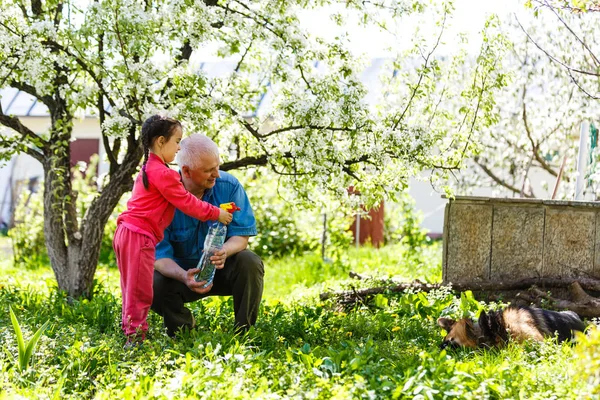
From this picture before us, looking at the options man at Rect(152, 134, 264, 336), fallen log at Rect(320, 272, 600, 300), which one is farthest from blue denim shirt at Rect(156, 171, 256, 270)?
fallen log at Rect(320, 272, 600, 300)

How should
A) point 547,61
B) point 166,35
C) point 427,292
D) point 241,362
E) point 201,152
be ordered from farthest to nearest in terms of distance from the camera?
1. point 547,61
2. point 427,292
3. point 166,35
4. point 201,152
5. point 241,362

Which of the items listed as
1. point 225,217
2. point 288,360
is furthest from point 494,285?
point 288,360

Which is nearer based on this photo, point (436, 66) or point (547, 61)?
point (436, 66)

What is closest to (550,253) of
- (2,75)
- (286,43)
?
(286,43)

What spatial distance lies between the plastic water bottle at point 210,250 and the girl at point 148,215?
0.09 metres

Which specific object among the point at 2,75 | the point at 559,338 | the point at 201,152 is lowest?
the point at 559,338

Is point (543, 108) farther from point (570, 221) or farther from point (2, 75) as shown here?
point (2, 75)

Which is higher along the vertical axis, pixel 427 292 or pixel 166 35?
pixel 166 35

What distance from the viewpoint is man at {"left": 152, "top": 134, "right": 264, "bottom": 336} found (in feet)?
16.0

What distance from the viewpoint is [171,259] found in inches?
199

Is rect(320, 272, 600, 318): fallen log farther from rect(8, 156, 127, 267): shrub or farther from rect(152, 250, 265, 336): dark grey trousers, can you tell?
rect(8, 156, 127, 267): shrub

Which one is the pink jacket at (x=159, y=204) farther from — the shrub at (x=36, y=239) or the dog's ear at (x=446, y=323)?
the shrub at (x=36, y=239)

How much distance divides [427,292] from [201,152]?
105 inches

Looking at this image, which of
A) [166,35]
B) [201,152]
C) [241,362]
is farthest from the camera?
[166,35]
